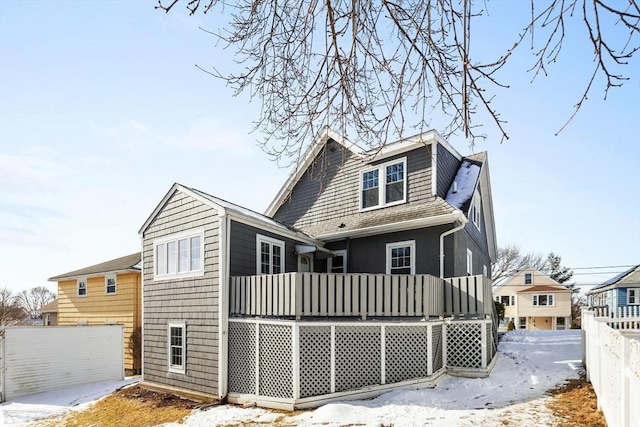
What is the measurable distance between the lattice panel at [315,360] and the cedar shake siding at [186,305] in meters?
2.51

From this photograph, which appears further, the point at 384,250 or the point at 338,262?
the point at 338,262

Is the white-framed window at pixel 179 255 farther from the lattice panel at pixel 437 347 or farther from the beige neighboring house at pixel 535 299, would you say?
the beige neighboring house at pixel 535 299

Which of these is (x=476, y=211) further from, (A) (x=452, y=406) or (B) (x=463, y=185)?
(A) (x=452, y=406)

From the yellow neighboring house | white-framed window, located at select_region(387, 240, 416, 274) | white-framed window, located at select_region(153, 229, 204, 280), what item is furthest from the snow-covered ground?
the yellow neighboring house

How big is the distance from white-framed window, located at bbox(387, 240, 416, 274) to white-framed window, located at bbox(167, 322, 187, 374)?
6287 millimetres

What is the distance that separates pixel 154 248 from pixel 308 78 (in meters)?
10.7

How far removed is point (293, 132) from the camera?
4547mm

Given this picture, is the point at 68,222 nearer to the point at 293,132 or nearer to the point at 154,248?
the point at 154,248

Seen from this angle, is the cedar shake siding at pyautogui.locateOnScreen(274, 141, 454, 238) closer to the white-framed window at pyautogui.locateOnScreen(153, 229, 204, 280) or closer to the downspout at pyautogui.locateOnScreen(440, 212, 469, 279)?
the downspout at pyautogui.locateOnScreen(440, 212, 469, 279)

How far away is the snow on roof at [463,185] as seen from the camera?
13.3 meters

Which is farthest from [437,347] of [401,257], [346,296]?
[401,257]

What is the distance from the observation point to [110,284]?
19547 mm

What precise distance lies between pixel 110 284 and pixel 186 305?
9522mm

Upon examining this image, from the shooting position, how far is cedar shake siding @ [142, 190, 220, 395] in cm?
1109
